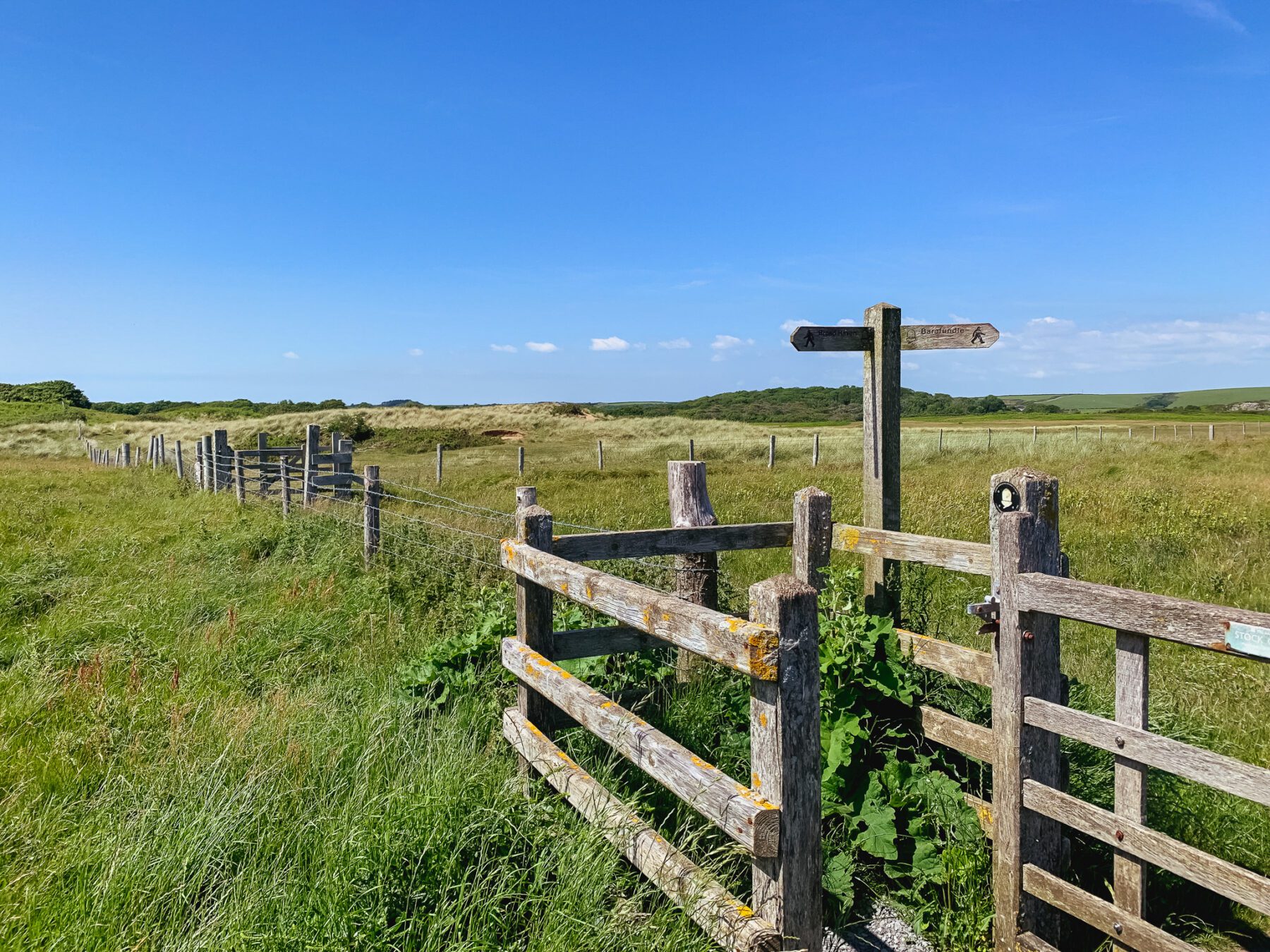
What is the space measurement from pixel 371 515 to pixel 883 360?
21.3ft

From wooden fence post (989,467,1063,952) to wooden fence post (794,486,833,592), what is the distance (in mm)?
1124

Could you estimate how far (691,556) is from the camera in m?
5.01

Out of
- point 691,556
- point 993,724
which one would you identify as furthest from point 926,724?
point 691,556

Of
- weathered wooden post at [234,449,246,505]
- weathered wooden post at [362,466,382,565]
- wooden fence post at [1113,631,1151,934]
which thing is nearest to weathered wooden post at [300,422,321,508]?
weathered wooden post at [234,449,246,505]

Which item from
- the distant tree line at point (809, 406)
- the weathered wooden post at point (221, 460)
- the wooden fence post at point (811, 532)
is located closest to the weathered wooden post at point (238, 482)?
the weathered wooden post at point (221, 460)

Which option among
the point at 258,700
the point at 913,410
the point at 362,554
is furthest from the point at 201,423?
the point at 913,410

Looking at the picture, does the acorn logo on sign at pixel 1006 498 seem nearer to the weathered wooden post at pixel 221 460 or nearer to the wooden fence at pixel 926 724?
the wooden fence at pixel 926 724

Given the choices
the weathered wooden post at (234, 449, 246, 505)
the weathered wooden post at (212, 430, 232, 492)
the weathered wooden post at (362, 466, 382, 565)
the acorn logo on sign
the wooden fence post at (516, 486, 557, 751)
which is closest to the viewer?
the acorn logo on sign

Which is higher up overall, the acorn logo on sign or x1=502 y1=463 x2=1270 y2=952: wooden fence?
the acorn logo on sign

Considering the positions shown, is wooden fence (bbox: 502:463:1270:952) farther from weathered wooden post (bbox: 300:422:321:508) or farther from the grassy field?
weathered wooden post (bbox: 300:422:321:508)

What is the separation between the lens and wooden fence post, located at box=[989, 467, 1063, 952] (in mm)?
2980

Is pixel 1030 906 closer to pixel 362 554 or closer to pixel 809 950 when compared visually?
pixel 809 950

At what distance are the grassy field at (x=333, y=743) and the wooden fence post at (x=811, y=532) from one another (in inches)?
35.2

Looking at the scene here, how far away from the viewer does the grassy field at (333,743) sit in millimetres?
2668
